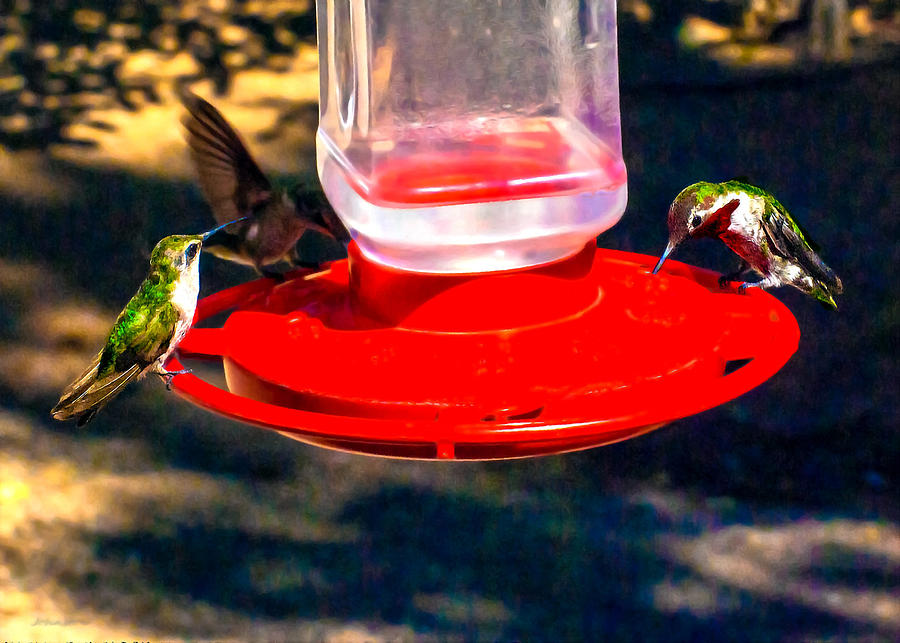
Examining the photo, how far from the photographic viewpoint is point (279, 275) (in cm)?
222

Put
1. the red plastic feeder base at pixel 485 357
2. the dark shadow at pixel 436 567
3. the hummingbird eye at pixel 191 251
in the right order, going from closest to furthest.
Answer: the red plastic feeder base at pixel 485 357 < the hummingbird eye at pixel 191 251 < the dark shadow at pixel 436 567

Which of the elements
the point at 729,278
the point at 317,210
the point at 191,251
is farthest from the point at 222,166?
the point at 729,278

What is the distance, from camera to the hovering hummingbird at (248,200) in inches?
96.2

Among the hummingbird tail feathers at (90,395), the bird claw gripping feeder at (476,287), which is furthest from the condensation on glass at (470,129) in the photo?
the hummingbird tail feathers at (90,395)

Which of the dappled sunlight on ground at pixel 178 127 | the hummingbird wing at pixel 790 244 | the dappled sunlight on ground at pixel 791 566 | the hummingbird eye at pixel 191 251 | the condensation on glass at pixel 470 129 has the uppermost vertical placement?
the condensation on glass at pixel 470 129

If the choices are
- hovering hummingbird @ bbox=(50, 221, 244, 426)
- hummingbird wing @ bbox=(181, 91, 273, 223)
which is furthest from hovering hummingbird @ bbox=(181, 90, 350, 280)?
hovering hummingbird @ bbox=(50, 221, 244, 426)

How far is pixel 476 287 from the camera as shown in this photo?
1.73 meters

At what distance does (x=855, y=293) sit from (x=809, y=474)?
0.98 m

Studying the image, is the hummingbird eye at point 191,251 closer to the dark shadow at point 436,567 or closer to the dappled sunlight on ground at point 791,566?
the dark shadow at point 436,567

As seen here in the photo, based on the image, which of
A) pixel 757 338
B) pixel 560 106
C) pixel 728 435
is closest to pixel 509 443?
pixel 757 338

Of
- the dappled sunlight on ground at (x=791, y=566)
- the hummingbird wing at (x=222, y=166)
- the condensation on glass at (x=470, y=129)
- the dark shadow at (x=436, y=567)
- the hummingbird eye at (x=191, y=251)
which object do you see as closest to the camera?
the condensation on glass at (x=470, y=129)

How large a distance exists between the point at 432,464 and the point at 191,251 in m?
3.49

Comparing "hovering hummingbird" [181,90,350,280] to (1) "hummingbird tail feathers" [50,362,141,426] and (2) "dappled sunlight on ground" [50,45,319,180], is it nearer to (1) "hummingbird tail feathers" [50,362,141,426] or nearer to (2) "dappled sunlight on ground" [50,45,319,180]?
(1) "hummingbird tail feathers" [50,362,141,426]

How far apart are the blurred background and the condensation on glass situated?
314 cm
